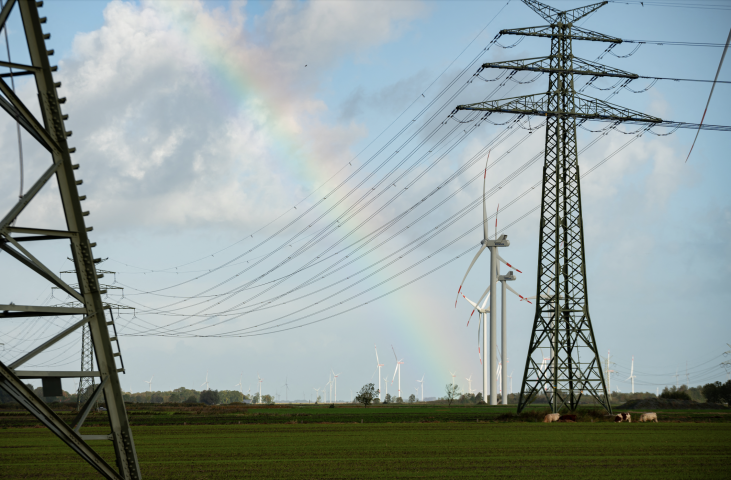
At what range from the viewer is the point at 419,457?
1300 inches

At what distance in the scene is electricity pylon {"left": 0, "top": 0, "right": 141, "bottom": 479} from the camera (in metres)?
13.8

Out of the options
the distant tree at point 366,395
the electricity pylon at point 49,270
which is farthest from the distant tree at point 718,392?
the electricity pylon at point 49,270

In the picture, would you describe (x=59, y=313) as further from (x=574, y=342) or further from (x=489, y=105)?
(x=574, y=342)

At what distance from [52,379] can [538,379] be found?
54467 mm

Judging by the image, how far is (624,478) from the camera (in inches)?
965

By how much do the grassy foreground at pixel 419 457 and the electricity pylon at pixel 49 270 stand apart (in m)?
11.2

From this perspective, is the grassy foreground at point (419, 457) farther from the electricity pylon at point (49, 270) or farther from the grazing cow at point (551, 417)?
the grazing cow at point (551, 417)

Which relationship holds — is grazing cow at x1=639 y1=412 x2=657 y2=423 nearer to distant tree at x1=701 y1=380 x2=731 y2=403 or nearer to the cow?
the cow

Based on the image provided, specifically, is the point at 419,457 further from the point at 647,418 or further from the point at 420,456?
the point at 647,418

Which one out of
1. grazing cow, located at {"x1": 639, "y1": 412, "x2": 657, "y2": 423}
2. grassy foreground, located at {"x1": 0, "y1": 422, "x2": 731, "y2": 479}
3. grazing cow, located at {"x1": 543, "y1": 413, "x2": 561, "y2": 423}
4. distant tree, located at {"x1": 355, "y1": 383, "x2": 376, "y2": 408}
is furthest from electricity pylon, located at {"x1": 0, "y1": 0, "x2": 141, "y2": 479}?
distant tree, located at {"x1": 355, "y1": 383, "x2": 376, "y2": 408}

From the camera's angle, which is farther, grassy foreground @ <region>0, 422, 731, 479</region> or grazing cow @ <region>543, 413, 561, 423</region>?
grazing cow @ <region>543, 413, 561, 423</region>

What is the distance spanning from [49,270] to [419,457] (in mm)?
23393

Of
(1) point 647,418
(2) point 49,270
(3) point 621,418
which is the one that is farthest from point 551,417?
(2) point 49,270

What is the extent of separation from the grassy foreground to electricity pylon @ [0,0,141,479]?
440 inches
